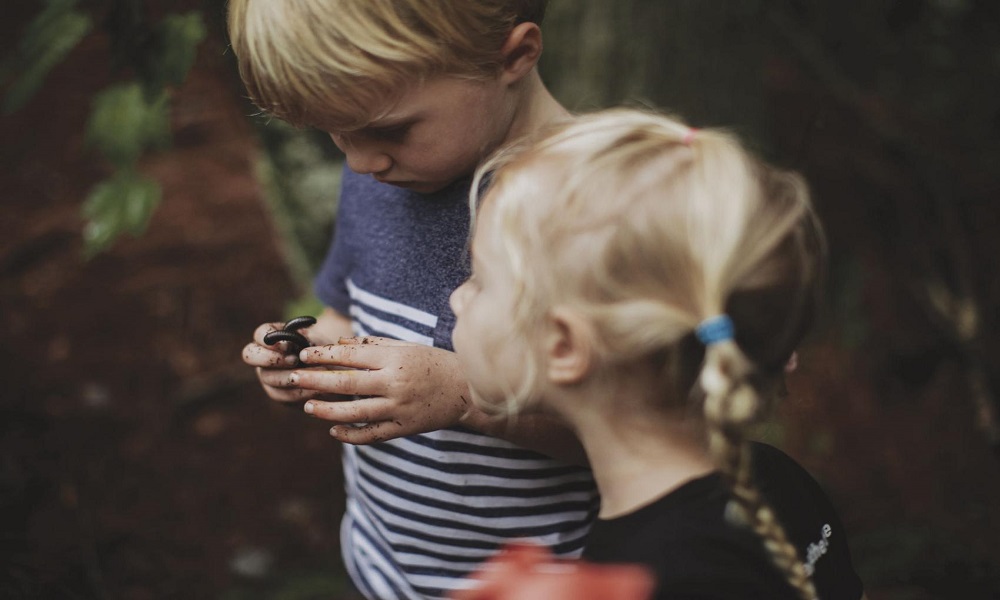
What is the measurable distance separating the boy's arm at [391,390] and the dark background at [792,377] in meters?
1.35

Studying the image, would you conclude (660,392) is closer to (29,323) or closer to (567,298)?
(567,298)

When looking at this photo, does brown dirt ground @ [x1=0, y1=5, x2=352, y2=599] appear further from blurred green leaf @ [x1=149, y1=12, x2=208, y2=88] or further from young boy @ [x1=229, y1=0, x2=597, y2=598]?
young boy @ [x1=229, y1=0, x2=597, y2=598]

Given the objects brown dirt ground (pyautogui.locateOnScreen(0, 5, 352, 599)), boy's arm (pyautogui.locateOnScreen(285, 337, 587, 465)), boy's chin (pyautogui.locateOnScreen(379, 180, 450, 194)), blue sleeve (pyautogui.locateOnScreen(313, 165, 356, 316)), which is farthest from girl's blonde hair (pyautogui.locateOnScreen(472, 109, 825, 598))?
brown dirt ground (pyautogui.locateOnScreen(0, 5, 352, 599))

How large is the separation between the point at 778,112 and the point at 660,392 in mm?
3269

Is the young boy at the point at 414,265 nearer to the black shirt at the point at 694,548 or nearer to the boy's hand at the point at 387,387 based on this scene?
the boy's hand at the point at 387,387

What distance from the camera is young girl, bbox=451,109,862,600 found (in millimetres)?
1039

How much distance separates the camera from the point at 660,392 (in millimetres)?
1123

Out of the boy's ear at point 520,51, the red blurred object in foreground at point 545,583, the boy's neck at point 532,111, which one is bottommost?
the red blurred object in foreground at point 545,583

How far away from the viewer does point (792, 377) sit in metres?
3.75

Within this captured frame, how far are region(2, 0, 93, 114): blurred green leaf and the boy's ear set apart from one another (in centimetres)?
97

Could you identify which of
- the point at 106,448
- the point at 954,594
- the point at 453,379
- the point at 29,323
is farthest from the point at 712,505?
the point at 29,323

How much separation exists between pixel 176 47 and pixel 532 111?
80cm

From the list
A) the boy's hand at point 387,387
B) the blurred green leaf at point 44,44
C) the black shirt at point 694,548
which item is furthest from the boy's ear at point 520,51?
Answer: the blurred green leaf at point 44,44

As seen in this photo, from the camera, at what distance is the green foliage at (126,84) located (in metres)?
1.73
